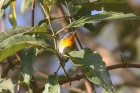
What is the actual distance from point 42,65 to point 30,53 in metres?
1.81

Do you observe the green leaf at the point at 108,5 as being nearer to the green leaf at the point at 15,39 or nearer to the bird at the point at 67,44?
the bird at the point at 67,44

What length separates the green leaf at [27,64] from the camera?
767 millimetres

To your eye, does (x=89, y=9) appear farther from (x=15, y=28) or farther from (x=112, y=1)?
(x=15, y=28)

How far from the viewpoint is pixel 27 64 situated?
0.77 meters

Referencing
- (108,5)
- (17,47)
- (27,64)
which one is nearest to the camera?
(17,47)

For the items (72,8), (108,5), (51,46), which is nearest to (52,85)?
(51,46)

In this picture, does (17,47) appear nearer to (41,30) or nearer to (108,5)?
(41,30)

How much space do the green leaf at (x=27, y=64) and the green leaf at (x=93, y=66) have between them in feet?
0.35

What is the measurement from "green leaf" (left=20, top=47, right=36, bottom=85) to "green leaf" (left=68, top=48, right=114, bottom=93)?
0.35ft

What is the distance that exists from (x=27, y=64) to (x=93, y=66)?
170 mm

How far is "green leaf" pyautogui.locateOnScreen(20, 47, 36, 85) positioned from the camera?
767 mm

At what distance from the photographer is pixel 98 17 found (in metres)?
0.71

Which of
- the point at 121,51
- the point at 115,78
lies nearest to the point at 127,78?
the point at 121,51

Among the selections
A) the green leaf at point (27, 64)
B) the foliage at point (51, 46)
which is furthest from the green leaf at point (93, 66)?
the green leaf at point (27, 64)
